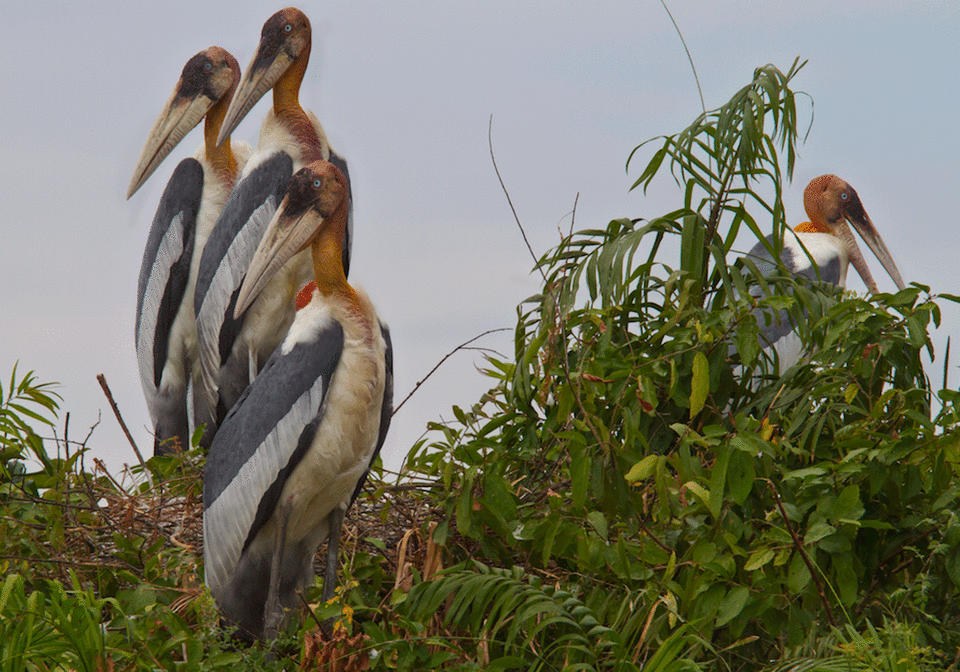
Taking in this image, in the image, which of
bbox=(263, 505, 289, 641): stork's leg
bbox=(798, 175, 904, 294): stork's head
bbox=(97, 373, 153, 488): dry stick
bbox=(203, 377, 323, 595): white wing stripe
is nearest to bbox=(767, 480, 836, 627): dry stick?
bbox=(203, 377, 323, 595): white wing stripe

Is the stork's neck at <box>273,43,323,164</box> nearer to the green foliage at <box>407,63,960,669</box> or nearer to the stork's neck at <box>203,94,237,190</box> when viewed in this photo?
the stork's neck at <box>203,94,237,190</box>

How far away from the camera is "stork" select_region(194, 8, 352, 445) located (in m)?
4.46

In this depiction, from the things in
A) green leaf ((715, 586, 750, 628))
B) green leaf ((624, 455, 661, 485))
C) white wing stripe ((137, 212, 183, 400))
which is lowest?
green leaf ((715, 586, 750, 628))

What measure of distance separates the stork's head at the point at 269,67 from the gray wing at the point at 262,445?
5.58 ft

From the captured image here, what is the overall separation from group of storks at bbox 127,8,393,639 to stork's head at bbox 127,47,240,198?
0.01m

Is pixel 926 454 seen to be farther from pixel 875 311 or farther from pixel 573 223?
pixel 573 223

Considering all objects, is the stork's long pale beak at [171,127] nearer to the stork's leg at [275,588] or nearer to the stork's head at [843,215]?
the stork's leg at [275,588]

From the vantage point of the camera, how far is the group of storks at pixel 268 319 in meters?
3.41

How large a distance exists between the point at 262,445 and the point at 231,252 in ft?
4.46

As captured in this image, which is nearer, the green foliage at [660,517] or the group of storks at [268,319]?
the green foliage at [660,517]

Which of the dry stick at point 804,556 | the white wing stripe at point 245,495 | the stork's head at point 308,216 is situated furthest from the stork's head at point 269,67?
the dry stick at point 804,556

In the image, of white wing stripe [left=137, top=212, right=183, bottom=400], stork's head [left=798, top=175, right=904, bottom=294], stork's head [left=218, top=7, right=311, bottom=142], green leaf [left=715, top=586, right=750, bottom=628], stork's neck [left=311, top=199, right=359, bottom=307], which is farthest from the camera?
stork's head [left=798, top=175, right=904, bottom=294]

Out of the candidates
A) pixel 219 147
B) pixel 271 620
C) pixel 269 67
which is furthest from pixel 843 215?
pixel 271 620

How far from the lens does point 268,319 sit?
4445 mm
